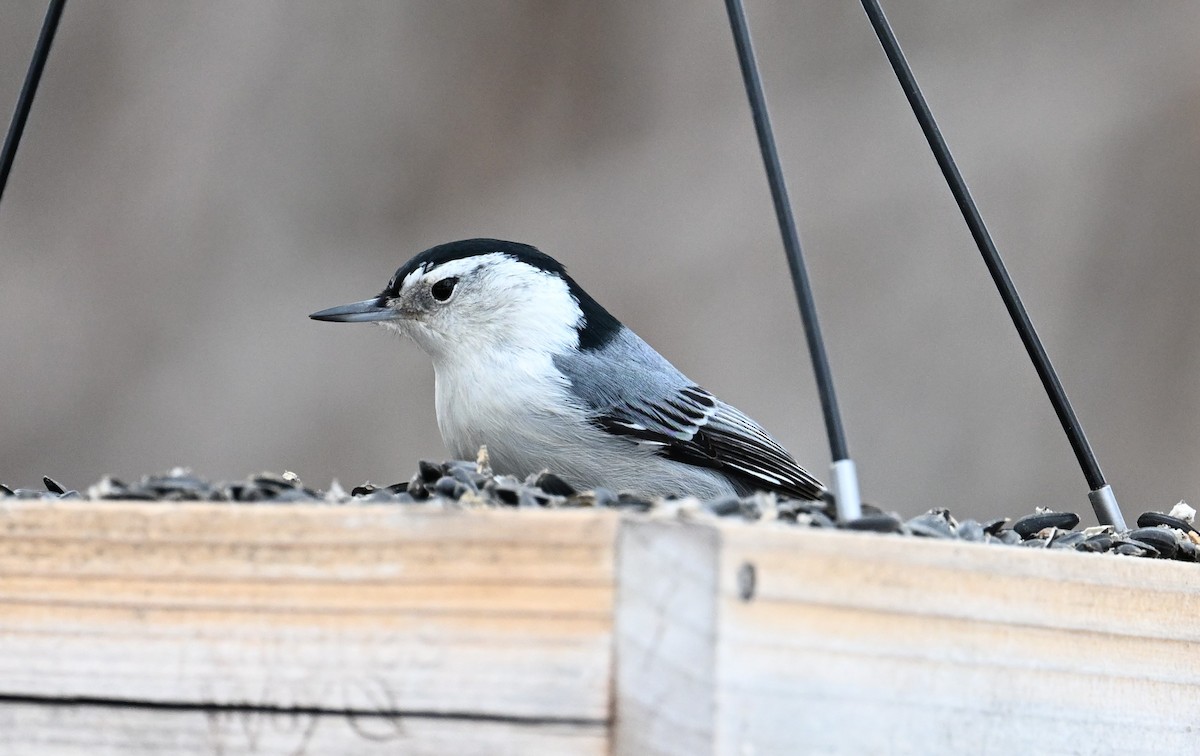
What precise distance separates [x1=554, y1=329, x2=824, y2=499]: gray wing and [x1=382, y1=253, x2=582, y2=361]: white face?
0.09 m

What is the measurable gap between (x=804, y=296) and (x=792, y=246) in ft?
0.21

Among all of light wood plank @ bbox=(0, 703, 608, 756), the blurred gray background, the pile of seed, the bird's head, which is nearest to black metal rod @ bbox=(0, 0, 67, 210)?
the pile of seed

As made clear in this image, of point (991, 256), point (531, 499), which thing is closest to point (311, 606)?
point (531, 499)

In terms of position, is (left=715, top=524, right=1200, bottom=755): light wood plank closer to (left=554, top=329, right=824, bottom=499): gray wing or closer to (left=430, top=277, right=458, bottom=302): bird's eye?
(left=554, top=329, right=824, bottom=499): gray wing

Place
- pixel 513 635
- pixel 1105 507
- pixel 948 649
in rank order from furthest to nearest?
pixel 1105 507 < pixel 948 649 < pixel 513 635

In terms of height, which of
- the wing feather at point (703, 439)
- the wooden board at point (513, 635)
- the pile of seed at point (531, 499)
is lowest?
the wooden board at point (513, 635)

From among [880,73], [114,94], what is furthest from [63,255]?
[880,73]

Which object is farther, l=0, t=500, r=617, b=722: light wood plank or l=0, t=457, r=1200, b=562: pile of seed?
l=0, t=457, r=1200, b=562: pile of seed

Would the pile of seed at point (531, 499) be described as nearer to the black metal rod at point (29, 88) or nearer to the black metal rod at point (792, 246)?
the black metal rod at point (792, 246)

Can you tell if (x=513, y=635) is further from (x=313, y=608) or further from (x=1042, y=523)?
(x=1042, y=523)

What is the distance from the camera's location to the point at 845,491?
53.4 inches

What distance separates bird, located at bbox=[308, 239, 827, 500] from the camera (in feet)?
6.83

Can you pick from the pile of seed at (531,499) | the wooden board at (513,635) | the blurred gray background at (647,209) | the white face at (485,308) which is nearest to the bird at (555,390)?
the white face at (485,308)

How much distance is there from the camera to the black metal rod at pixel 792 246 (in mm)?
1366
